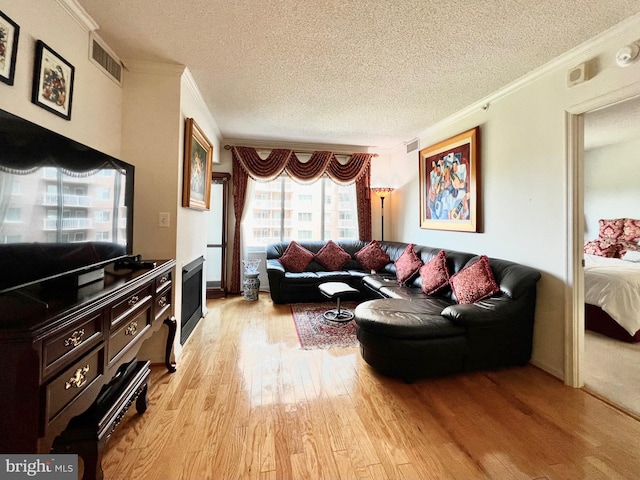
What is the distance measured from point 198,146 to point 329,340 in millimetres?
2444

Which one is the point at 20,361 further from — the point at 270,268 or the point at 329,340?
the point at 270,268

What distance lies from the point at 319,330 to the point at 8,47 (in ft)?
10.0

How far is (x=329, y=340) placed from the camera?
2.91 metres

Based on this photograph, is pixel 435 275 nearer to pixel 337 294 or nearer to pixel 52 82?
pixel 337 294

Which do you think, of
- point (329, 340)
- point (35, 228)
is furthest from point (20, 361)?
point (329, 340)

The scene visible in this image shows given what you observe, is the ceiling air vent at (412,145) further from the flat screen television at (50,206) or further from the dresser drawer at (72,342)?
the dresser drawer at (72,342)

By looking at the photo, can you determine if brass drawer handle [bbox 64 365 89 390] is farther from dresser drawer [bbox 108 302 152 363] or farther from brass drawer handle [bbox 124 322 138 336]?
brass drawer handle [bbox 124 322 138 336]

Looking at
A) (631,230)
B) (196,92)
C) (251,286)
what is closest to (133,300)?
(196,92)

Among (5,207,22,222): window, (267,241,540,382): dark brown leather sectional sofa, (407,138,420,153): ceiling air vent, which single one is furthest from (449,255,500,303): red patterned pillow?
(5,207,22,222): window

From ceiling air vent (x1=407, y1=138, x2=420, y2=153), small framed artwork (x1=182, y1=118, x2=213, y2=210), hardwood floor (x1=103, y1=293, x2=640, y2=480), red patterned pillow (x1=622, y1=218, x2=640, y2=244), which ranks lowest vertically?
hardwood floor (x1=103, y1=293, x2=640, y2=480)

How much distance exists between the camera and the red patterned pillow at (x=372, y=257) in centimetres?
464

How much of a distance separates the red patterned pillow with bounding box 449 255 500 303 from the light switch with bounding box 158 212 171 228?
9.14 feet

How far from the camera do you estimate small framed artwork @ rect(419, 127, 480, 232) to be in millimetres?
3135

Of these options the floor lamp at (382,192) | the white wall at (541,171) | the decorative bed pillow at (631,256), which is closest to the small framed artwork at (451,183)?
the white wall at (541,171)
